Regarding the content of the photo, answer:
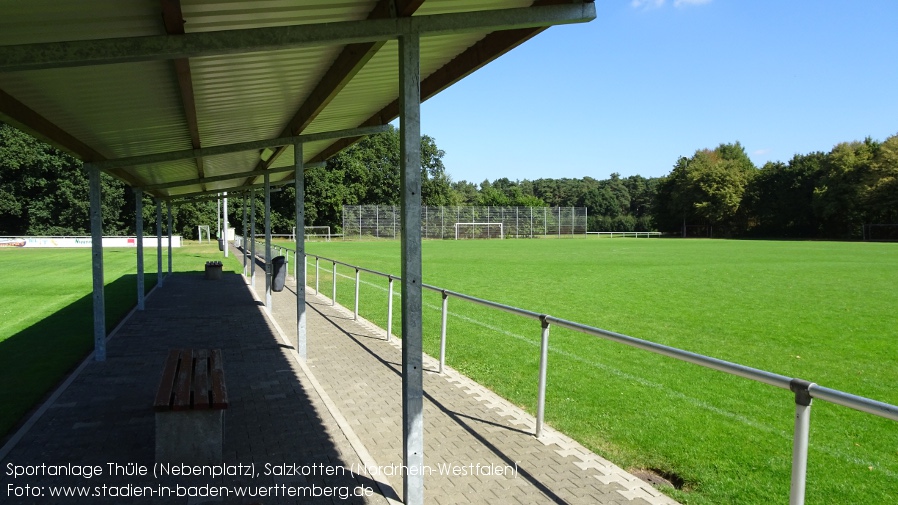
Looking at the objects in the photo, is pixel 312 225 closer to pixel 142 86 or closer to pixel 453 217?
pixel 453 217

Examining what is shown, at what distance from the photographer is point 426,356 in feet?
26.4

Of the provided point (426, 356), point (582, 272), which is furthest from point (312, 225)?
point (426, 356)

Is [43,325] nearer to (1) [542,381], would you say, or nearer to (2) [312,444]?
(2) [312,444]

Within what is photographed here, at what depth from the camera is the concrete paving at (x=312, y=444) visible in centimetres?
393

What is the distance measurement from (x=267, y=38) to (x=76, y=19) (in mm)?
902

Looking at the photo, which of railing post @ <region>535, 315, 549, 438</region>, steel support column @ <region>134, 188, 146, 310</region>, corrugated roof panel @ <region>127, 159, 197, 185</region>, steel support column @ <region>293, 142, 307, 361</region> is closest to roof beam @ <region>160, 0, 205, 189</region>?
steel support column @ <region>293, 142, 307, 361</region>

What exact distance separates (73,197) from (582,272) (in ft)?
160

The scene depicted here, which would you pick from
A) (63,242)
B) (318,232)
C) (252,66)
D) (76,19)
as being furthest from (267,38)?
(318,232)

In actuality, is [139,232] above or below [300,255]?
above

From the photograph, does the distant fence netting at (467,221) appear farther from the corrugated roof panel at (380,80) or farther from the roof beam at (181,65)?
the roof beam at (181,65)

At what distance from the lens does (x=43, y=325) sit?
1080cm

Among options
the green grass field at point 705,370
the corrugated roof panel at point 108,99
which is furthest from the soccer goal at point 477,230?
the corrugated roof panel at point 108,99

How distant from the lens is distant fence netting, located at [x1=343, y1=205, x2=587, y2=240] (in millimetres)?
61969

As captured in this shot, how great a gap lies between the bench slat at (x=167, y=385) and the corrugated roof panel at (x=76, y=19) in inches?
89.1
